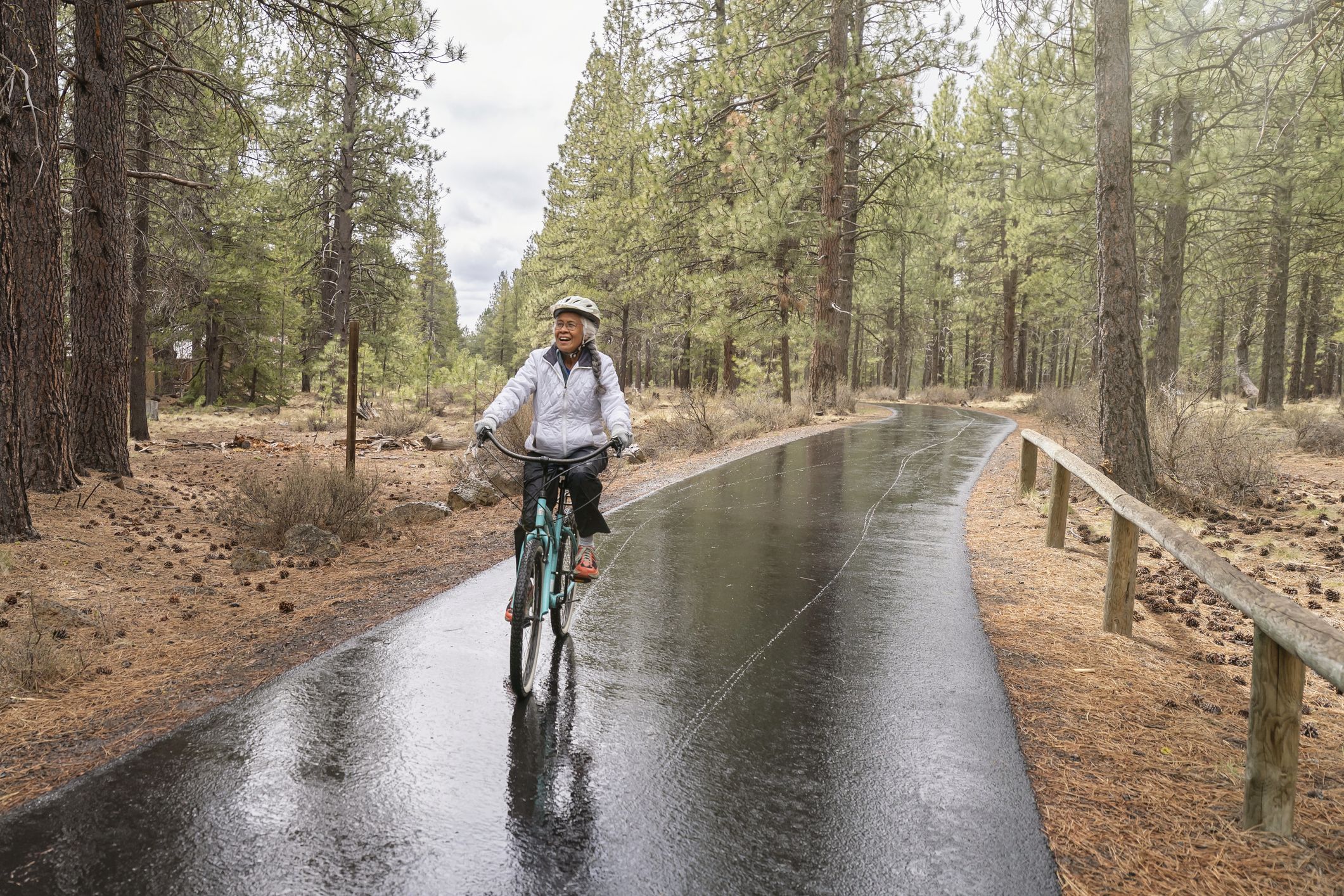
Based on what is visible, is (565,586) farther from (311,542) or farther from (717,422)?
(717,422)

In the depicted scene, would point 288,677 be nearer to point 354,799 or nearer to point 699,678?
point 354,799

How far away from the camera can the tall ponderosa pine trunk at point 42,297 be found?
755cm

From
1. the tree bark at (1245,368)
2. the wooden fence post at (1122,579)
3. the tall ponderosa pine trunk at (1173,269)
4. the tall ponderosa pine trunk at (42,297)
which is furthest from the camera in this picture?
the tree bark at (1245,368)

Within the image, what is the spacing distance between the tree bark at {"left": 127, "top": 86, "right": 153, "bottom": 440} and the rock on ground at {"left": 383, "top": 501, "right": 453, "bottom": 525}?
428 inches

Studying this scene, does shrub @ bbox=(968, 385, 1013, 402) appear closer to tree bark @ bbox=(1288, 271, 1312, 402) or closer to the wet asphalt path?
tree bark @ bbox=(1288, 271, 1312, 402)

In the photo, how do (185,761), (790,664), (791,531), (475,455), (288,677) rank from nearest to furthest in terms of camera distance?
(185,761) → (288,677) → (790,664) → (791,531) → (475,455)

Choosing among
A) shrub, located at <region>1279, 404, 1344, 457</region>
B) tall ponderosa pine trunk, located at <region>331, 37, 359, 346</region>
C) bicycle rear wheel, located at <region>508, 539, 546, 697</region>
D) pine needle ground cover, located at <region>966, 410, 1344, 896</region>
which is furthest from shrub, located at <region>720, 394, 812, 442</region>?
tall ponderosa pine trunk, located at <region>331, 37, 359, 346</region>

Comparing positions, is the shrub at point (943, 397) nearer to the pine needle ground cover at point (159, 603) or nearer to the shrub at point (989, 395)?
the shrub at point (989, 395)

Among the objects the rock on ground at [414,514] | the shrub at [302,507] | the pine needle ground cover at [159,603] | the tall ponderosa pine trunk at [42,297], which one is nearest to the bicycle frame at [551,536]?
the pine needle ground cover at [159,603]

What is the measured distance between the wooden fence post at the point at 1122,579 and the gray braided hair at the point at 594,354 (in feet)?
11.6

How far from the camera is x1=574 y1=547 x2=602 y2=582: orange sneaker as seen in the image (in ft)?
15.1

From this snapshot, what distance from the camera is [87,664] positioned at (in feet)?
14.4

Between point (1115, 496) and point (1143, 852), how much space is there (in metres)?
3.05

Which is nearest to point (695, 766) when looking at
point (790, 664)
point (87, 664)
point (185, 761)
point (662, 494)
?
point (790, 664)
